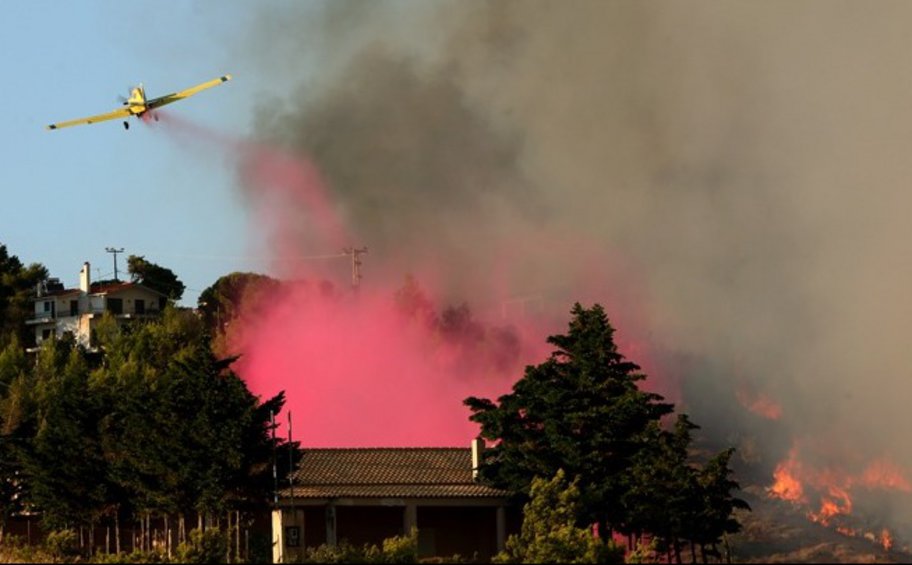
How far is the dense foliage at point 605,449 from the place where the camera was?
89000 millimetres

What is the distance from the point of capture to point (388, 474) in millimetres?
108500

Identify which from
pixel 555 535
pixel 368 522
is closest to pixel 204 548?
pixel 555 535

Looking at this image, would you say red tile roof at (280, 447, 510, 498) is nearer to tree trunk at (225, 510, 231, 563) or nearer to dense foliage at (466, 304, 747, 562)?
dense foliage at (466, 304, 747, 562)

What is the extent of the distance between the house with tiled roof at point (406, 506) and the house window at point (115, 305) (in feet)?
283

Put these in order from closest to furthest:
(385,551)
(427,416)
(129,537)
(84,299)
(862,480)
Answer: (385,551)
(129,537)
(862,480)
(427,416)
(84,299)

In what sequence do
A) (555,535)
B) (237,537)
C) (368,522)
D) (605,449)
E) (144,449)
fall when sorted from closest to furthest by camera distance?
(555,535) < (237,537) < (605,449) < (144,449) < (368,522)

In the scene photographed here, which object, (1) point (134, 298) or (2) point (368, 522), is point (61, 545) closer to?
(2) point (368, 522)

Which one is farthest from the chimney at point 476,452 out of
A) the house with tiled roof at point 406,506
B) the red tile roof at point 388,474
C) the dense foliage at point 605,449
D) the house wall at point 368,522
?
the dense foliage at point 605,449

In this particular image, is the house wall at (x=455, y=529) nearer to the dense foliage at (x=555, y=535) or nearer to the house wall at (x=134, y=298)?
the dense foliage at (x=555, y=535)

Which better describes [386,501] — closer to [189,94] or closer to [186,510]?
[186,510]

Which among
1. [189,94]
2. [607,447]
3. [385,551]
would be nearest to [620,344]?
[189,94]

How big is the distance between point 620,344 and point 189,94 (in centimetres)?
3778

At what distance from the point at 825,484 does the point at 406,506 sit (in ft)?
99.6

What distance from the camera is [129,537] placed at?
11088 centimetres
